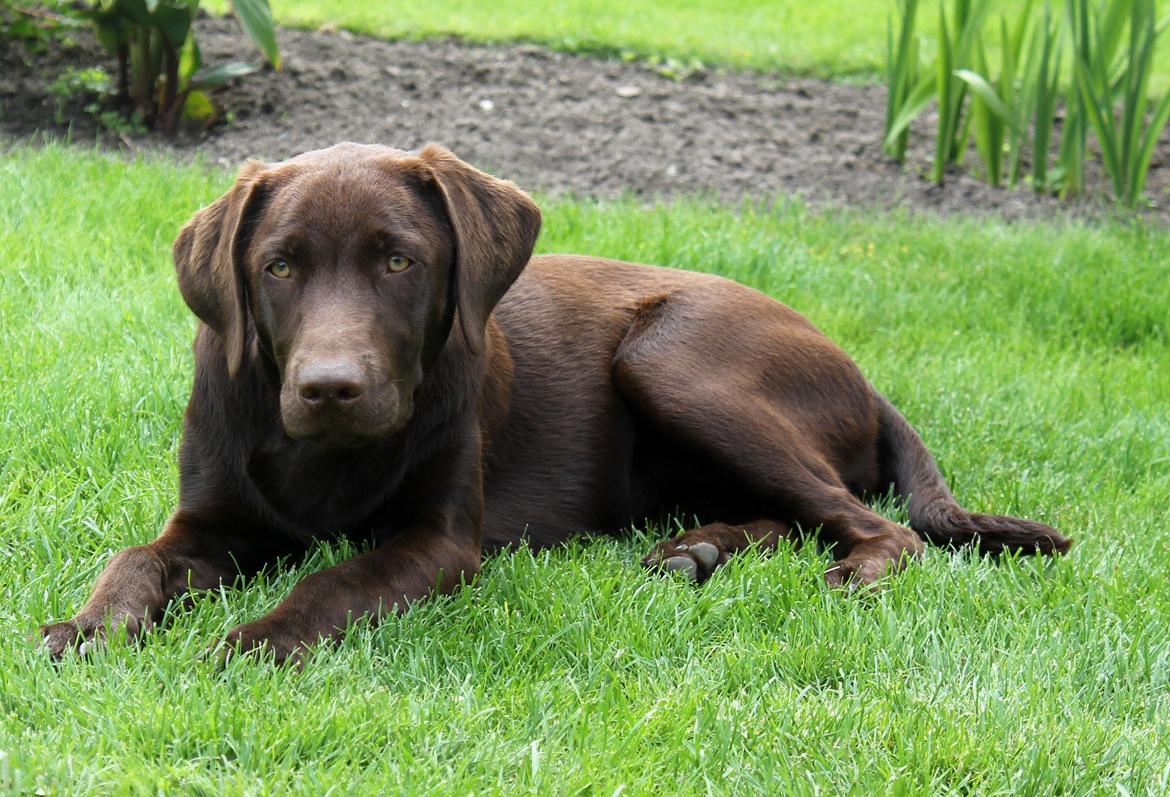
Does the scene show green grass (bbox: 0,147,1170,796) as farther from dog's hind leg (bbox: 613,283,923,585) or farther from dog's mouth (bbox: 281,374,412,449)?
dog's mouth (bbox: 281,374,412,449)

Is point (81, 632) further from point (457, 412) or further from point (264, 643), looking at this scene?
point (457, 412)

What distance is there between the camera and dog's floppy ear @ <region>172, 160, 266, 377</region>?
3.38m

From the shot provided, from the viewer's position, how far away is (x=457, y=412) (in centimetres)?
371

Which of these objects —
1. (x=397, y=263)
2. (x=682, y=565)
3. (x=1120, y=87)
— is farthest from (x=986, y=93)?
(x=397, y=263)

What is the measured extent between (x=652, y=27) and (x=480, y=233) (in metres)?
7.80

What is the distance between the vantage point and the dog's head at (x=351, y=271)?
125 inches

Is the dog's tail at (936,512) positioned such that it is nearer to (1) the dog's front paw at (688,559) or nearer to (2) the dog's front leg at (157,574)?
(1) the dog's front paw at (688,559)

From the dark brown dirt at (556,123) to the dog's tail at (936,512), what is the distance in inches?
117

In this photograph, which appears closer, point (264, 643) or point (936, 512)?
point (264, 643)

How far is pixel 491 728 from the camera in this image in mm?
2801

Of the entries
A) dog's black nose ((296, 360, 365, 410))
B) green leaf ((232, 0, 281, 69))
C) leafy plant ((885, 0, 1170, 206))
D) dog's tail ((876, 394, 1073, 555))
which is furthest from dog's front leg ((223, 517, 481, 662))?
leafy plant ((885, 0, 1170, 206))

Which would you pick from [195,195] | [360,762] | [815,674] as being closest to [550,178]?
[195,195]

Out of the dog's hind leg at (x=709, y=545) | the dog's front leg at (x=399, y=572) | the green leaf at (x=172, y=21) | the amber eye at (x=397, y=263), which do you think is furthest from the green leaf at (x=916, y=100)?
the amber eye at (x=397, y=263)

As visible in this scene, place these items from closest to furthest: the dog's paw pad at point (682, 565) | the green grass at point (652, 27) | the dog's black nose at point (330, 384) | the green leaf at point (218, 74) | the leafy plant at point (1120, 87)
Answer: the dog's black nose at point (330, 384) < the dog's paw pad at point (682, 565) < the leafy plant at point (1120, 87) < the green leaf at point (218, 74) < the green grass at point (652, 27)
